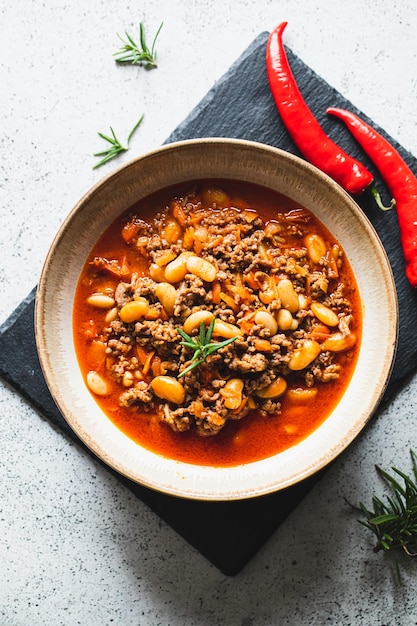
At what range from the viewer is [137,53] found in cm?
430

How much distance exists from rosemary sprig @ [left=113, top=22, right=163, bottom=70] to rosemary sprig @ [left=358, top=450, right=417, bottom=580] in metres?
2.90

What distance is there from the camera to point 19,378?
4.20 metres

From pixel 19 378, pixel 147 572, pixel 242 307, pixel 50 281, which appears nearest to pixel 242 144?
pixel 242 307

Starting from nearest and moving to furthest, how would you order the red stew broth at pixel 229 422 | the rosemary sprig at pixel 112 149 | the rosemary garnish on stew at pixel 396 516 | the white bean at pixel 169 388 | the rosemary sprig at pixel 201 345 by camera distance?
the rosemary sprig at pixel 201 345, the white bean at pixel 169 388, the red stew broth at pixel 229 422, the rosemary garnish on stew at pixel 396 516, the rosemary sprig at pixel 112 149

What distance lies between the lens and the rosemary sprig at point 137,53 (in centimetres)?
424

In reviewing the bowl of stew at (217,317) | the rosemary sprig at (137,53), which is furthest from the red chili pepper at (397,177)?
the rosemary sprig at (137,53)

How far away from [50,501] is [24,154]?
2.18m

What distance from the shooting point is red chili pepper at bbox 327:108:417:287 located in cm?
404

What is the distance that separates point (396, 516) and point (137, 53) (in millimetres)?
3211

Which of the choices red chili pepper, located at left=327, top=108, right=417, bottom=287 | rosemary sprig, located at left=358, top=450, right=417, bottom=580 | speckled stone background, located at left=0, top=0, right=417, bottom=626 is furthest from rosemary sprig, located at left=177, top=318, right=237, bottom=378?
rosemary sprig, located at left=358, top=450, right=417, bottom=580

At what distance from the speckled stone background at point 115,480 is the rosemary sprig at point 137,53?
0.19 ft

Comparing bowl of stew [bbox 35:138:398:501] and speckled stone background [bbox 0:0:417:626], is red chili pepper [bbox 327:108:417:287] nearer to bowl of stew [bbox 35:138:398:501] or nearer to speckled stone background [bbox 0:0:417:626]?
speckled stone background [bbox 0:0:417:626]

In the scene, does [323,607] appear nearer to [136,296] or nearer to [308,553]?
[308,553]

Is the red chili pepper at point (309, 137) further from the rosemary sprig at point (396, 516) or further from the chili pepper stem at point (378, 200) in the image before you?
the rosemary sprig at point (396, 516)
